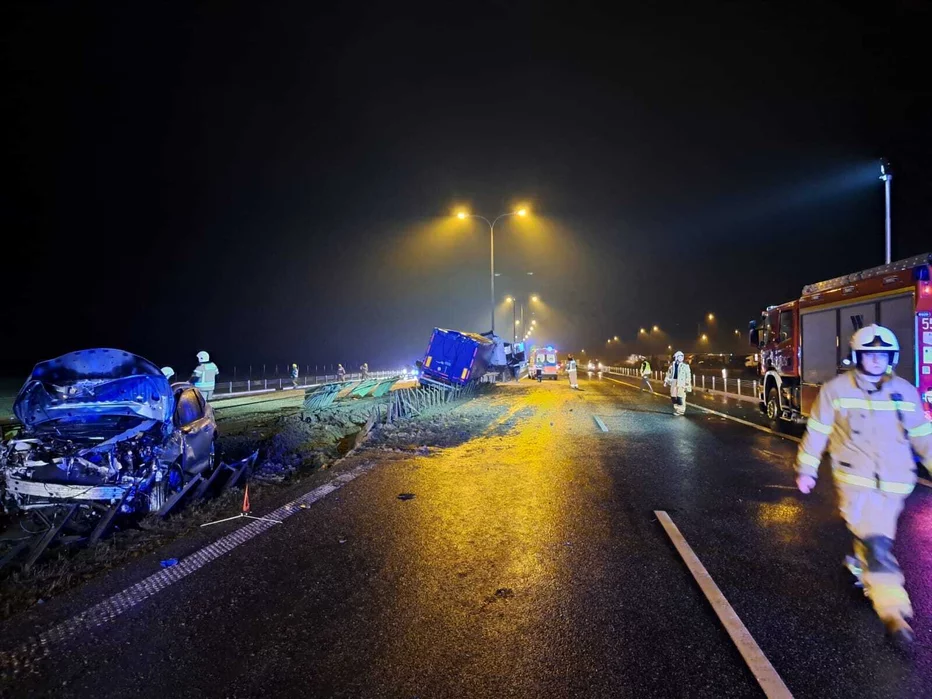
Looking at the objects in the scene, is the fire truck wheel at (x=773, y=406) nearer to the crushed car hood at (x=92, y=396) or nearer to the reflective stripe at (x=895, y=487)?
the reflective stripe at (x=895, y=487)

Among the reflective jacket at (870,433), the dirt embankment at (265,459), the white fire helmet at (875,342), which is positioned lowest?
the dirt embankment at (265,459)

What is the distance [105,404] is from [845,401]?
766cm

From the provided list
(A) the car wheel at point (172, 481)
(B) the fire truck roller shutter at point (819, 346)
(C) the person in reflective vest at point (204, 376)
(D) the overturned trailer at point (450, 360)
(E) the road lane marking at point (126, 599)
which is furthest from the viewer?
(D) the overturned trailer at point (450, 360)

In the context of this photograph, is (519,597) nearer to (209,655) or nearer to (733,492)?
(209,655)

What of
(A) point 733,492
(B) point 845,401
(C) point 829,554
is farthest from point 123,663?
(A) point 733,492

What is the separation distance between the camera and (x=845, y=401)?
3.69 metres

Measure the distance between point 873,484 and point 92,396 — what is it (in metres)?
7.97

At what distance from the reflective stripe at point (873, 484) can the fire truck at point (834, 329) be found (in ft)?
18.9

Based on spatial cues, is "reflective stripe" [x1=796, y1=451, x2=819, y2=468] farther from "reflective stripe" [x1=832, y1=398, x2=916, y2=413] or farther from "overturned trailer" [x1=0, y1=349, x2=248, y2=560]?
"overturned trailer" [x1=0, y1=349, x2=248, y2=560]

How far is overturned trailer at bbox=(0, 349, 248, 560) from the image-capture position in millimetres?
5730

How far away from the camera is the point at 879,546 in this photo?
11.4ft

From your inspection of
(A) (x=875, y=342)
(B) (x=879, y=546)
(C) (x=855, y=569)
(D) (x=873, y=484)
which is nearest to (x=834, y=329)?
(C) (x=855, y=569)

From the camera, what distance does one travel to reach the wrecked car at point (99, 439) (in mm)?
5734

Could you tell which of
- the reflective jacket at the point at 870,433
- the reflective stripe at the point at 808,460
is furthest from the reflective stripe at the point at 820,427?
the reflective stripe at the point at 808,460
